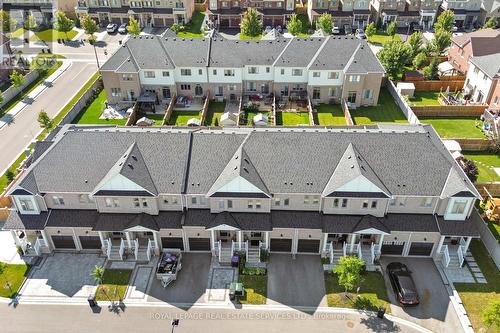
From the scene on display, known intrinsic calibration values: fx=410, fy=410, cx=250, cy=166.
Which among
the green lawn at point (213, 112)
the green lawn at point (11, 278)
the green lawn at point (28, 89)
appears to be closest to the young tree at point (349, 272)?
the green lawn at point (11, 278)

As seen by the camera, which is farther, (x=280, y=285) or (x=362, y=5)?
(x=362, y=5)

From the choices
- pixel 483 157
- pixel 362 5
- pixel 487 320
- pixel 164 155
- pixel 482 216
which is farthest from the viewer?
pixel 362 5

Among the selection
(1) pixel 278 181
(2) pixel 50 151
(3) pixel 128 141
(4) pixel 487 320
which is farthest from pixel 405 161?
(2) pixel 50 151

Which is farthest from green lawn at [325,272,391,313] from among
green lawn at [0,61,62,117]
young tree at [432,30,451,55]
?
young tree at [432,30,451,55]

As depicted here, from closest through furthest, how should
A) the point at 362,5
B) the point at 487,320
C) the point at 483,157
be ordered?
the point at 487,320 → the point at 483,157 → the point at 362,5

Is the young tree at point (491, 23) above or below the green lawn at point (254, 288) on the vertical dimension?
above

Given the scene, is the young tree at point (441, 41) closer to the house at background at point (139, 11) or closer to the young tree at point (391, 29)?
the young tree at point (391, 29)

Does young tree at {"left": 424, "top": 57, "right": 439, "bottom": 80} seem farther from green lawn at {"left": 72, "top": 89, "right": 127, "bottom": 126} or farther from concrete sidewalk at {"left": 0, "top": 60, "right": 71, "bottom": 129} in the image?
concrete sidewalk at {"left": 0, "top": 60, "right": 71, "bottom": 129}

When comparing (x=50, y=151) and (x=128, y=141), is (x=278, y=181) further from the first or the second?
(x=50, y=151)
